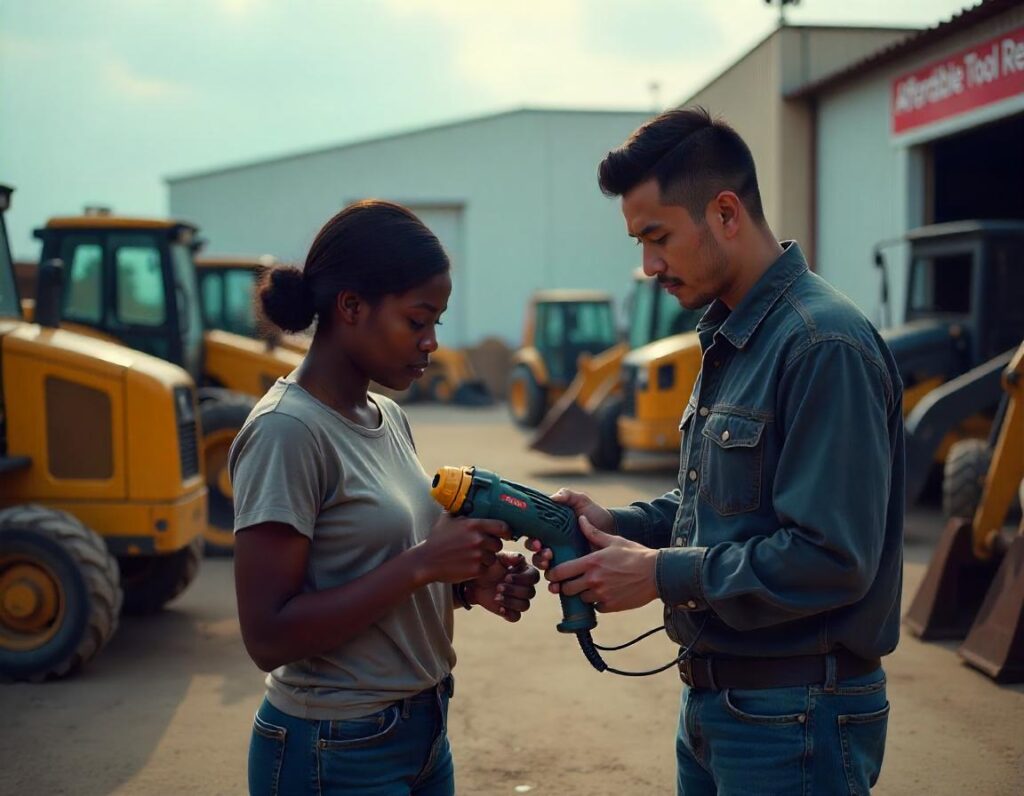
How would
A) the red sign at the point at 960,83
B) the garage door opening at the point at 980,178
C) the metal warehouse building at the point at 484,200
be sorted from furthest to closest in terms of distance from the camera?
the metal warehouse building at the point at 484,200
the garage door opening at the point at 980,178
the red sign at the point at 960,83

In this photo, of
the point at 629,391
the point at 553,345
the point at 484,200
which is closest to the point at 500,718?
the point at 629,391

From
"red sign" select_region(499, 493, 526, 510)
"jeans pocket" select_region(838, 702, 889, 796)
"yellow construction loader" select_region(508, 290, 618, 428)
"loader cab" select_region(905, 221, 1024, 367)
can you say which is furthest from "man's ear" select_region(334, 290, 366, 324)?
"yellow construction loader" select_region(508, 290, 618, 428)

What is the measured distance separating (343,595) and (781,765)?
86 cm

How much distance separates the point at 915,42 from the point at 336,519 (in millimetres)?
13224

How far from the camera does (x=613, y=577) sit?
223 cm

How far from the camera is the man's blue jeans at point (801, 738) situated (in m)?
2.14

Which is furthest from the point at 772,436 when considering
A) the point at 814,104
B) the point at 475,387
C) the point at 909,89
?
the point at 475,387

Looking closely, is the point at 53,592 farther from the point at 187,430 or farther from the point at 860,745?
the point at 860,745

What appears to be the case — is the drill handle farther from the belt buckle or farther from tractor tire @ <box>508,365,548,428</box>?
tractor tire @ <box>508,365,548,428</box>

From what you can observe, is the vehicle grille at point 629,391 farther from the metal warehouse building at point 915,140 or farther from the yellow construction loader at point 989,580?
the yellow construction loader at point 989,580

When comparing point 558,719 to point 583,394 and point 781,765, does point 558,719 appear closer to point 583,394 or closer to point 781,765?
point 781,765

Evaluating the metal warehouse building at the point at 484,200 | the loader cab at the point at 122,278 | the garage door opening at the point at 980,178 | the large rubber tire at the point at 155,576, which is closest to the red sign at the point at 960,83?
the garage door opening at the point at 980,178

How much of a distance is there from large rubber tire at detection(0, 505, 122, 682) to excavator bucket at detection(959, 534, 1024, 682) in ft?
14.5

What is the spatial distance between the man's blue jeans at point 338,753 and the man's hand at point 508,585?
0.32m
